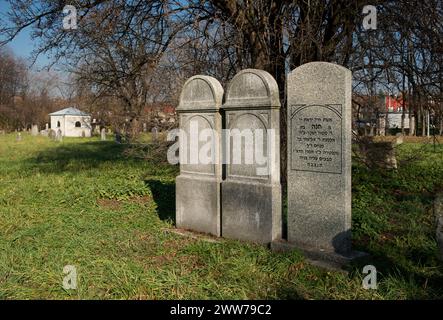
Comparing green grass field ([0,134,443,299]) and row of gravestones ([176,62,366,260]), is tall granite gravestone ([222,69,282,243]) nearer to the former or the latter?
row of gravestones ([176,62,366,260])

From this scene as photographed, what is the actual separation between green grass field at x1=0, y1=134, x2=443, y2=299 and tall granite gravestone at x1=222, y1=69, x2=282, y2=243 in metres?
0.31

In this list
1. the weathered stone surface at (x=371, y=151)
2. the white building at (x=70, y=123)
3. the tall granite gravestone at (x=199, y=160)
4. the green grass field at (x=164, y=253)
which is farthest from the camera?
the white building at (x=70, y=123)

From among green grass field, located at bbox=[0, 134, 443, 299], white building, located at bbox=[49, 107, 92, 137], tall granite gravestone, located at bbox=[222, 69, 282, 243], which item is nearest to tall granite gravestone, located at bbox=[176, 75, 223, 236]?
tall granite gravestone, located at bbox=[222, 69, 282, 243]

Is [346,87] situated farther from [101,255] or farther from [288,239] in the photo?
[101,255]

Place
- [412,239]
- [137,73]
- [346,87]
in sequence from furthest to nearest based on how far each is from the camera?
[137,73]
[412,239]
[346,87]

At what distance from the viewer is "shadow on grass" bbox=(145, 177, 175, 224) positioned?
681 centimetres

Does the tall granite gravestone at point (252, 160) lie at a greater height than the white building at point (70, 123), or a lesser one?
lesser

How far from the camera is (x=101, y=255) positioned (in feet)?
15.6

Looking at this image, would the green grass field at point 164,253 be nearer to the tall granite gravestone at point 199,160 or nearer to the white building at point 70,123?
the tall granite gravestone at point 199,160

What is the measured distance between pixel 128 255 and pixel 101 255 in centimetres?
30

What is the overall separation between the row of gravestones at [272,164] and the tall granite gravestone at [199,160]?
0.6 inches

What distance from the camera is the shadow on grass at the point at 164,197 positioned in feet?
22.4

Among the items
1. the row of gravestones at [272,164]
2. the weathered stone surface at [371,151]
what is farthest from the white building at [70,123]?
the row of gravestones at [272,164]
